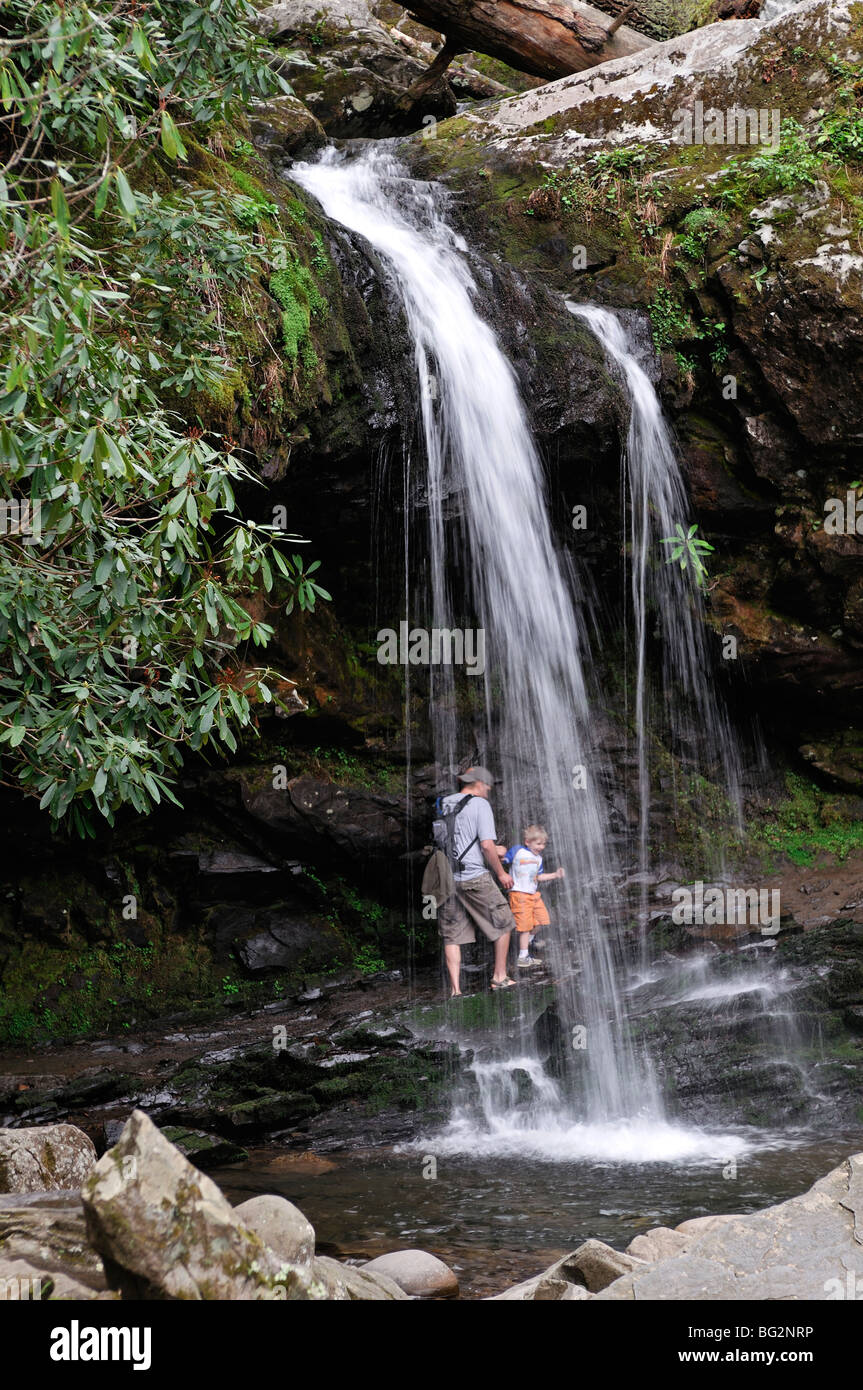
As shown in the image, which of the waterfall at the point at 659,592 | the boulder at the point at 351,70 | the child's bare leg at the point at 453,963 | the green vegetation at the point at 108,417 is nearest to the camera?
the green vegetation at the point at 108,417

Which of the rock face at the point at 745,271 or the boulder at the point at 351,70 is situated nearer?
the rock face at the point at 745,271

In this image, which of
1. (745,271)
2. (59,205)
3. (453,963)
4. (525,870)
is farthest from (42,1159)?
(745,271)

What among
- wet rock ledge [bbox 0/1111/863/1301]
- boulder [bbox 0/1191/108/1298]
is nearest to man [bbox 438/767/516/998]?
wet rock ledge [bbox 0/1111/863/1301]

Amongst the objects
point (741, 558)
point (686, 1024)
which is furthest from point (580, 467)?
point (686, 1024)

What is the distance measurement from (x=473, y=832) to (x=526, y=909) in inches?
43.8

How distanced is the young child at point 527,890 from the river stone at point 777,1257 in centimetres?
526

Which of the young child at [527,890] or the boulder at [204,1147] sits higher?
the young child at [527,890]

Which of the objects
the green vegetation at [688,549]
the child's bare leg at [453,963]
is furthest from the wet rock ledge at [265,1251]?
the green vegetation at [688,549]

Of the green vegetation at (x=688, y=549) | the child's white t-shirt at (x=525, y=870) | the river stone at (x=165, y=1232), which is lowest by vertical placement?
the river stone at (x=165, y=1232)

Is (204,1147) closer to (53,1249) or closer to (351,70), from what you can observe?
(53,1249)

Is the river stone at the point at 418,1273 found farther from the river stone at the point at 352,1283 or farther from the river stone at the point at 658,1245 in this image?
the river stone at the point at 658,1245

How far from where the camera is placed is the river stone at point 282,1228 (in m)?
3.77
